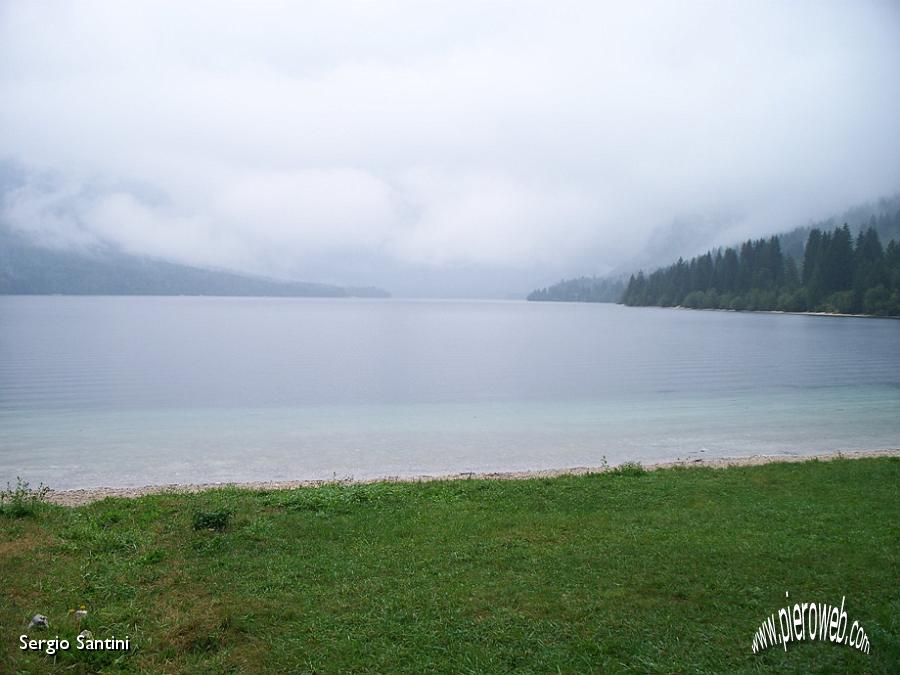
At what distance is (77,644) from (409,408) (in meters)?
29.2

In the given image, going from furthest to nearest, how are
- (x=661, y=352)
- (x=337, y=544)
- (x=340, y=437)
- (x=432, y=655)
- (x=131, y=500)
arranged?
(x=661, y=352) → (x=340, y=437) → (x=131, y=500) → (x=337, y=544) → (x=432, y=655)

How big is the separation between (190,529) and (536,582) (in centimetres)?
654

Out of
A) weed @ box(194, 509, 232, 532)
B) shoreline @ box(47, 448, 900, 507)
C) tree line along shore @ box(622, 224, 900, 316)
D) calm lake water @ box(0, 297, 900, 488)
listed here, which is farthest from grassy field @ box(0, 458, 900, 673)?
tree line along shore @ box(622, 224, 900, 316)

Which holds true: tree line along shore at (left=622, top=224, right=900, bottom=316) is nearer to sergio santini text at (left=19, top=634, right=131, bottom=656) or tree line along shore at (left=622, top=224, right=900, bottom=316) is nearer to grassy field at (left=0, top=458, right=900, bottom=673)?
grassy field at (left=0, top=458, right=900, bottom=673)

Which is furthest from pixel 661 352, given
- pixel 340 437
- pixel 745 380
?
pixel 340 437

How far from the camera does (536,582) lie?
908 centimetres

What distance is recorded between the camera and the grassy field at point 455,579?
7215 mm

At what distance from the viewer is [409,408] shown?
36438 millimetres

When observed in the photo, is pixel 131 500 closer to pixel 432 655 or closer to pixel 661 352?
pixel 432 655

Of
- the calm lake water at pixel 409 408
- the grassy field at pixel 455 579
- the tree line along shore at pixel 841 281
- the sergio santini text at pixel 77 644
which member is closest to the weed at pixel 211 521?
the grassy field at pixel 455 579

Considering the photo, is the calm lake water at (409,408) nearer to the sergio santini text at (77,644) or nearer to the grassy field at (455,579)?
the grassy field at (455,579)

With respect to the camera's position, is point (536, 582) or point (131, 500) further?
point (131, 500)

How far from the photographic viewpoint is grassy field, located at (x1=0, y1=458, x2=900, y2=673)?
7215mm

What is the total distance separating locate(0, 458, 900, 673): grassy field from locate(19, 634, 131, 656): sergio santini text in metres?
0.11
